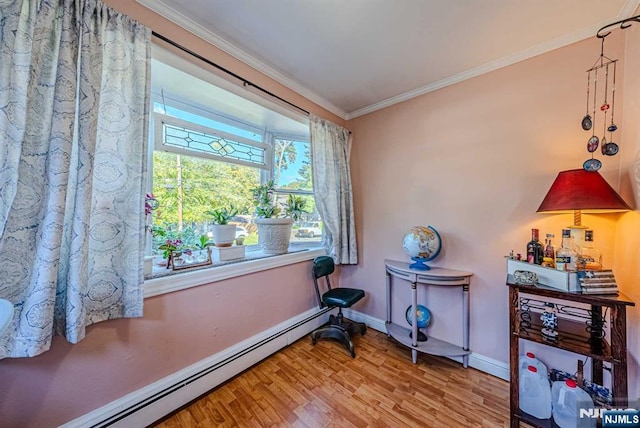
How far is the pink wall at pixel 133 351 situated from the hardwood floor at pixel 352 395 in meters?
0.30

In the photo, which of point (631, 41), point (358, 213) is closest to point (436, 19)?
point (631, 41)

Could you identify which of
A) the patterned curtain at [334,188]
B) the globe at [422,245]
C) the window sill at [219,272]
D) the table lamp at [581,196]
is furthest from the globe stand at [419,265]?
the window sill at [219,272]

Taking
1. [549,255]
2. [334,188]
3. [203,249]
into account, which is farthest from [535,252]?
[203,249]

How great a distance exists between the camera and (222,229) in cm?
179

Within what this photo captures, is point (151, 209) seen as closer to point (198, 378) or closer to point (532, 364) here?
point (198, 378)

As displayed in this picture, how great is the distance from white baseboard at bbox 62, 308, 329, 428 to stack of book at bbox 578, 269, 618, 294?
1.98m

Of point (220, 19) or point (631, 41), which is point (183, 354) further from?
point (631, 41)

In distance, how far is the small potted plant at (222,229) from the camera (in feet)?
5.85

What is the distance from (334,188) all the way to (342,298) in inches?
42.4

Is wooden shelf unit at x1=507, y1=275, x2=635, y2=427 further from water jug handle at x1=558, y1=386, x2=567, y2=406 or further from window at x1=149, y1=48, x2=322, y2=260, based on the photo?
window at x1=149, y1=48, x2=322, y2=260

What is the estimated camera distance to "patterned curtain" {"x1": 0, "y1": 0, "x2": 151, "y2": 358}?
2.94 feet

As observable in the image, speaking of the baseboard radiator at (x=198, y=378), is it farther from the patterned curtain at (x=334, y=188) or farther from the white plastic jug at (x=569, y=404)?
the patterned curtain at (x=334, y=188)

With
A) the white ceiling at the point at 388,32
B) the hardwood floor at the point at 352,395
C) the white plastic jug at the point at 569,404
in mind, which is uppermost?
the white ceiling at the point at 388,32

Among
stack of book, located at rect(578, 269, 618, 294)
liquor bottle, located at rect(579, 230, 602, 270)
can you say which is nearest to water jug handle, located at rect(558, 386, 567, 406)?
stack of book, located at rect(578, 269, 618, 294)
